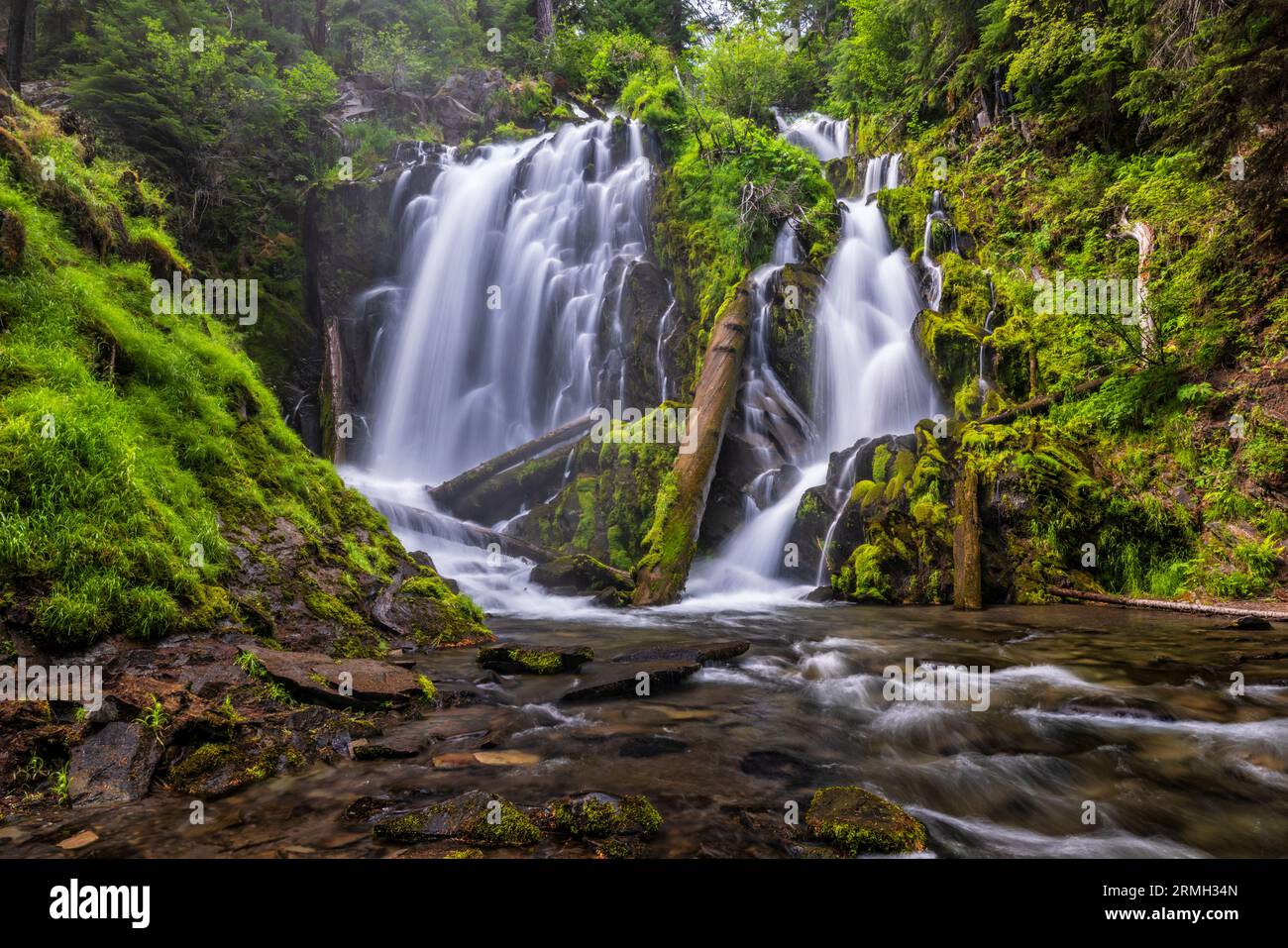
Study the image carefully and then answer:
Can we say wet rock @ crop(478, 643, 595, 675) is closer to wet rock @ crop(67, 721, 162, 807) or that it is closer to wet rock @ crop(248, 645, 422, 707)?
wet rock @ crop(248, 645, 422, 707)

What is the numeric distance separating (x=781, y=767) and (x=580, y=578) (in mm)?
7471

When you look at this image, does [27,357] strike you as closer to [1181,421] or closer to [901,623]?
[901,623]

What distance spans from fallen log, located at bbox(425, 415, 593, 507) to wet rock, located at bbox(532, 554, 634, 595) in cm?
467

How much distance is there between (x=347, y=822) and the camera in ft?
9.32

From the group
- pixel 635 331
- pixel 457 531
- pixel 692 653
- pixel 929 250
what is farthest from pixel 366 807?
pixel 929 250

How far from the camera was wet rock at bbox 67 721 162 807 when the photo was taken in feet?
9.47

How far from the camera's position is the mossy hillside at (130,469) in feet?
13.1

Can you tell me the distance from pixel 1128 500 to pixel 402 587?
10272mm

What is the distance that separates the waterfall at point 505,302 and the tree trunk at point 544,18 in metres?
12.9

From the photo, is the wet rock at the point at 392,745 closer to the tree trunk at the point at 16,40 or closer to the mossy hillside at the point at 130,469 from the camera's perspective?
the mossy hillside at the point at 130,469

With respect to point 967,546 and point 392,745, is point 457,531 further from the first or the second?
point 392,745

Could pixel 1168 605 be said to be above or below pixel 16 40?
below

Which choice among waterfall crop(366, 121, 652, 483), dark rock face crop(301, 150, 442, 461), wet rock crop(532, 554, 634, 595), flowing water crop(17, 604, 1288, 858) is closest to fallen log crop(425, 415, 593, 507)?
waterfall crop(366, 121, 652, 483)

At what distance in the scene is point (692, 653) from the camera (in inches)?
259
